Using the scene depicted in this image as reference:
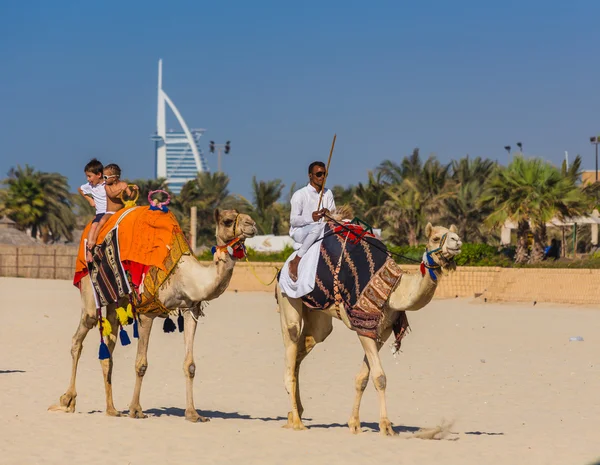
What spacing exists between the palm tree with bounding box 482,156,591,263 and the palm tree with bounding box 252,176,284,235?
22947mm

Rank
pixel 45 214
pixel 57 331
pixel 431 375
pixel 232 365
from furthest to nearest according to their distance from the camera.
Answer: pixel 45 214 → pixel 57 331 → pixel 232 365 → pixel 431 375

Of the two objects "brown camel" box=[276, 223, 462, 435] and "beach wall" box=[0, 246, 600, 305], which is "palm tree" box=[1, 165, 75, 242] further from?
"brown camel" box=[276, 223, 462, 435]

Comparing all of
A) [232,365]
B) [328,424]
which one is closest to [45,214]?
[232,365]

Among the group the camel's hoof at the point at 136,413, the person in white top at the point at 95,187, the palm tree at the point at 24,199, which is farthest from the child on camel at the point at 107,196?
the palm tree at the point at 24,199

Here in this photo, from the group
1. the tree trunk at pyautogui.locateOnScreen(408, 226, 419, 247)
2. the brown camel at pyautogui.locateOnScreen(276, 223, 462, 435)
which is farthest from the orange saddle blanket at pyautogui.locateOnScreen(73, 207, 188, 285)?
the tree trunk at pyautogui.locateOnScreen(408, 226, 419, 247)

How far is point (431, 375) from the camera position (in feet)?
51.9

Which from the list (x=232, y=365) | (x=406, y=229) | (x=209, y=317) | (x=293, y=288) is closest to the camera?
(x=293, y=288)

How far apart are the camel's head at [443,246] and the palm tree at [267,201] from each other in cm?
5135

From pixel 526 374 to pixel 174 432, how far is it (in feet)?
22.9

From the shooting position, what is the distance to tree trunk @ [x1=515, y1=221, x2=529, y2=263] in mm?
38156

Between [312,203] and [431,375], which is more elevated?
[312,203]

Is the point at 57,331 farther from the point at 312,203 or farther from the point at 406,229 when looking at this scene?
the point at 406,229

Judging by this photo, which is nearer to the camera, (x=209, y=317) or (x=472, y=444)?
(x=472, y=444)

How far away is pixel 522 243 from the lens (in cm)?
3844
